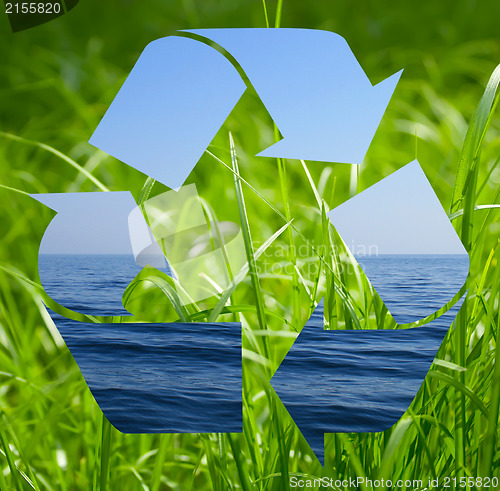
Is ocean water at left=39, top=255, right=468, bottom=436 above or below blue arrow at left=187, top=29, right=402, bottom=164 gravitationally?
below

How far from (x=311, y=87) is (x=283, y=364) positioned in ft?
2.51

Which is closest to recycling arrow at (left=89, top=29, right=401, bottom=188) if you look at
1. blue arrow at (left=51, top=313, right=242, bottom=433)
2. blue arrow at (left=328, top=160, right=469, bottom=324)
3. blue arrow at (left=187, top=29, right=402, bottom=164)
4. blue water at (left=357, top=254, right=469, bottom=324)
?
blue arrow at (left=187, top=29, right=402, bottom=164)

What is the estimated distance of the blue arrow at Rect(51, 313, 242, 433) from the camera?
1.14 meters

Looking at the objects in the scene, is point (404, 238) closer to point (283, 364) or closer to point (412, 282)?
point (412, 282)

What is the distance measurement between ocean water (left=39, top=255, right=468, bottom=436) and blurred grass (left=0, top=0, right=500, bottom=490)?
0.04 meters

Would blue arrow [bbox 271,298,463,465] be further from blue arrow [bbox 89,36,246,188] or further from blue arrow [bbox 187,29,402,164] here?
blue arrow [bbox 89,36,246,188]

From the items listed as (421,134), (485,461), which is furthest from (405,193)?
(485,461)

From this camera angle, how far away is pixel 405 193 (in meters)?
1.17

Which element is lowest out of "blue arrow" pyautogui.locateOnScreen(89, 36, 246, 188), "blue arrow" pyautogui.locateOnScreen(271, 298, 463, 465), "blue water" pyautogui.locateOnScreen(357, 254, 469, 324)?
"blue arrow" pyautogui.locateOnScreen(271, 298, 463, 465)

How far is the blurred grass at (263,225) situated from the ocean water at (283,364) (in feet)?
0.13

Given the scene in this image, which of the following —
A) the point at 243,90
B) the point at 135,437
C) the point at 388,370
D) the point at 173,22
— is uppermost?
the point at 173,22

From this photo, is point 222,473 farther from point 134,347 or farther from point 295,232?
point 295,232

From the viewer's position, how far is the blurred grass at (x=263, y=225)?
1146 mm

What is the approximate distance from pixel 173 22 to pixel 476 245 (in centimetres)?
105
